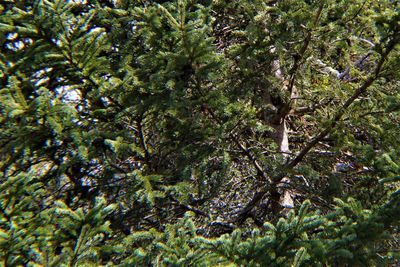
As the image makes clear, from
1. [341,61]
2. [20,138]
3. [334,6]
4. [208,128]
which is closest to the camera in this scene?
[20,138]

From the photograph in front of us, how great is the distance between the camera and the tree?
11.0 feet

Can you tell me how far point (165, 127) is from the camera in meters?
5.13

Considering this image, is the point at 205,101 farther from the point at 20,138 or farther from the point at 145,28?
the point at 20,138

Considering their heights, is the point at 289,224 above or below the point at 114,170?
above

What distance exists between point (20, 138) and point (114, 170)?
1087mm

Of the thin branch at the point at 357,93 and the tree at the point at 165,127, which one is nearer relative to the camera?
the tree at the point at 165,127

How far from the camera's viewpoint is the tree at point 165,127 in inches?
132

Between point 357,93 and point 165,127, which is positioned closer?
point 357,93

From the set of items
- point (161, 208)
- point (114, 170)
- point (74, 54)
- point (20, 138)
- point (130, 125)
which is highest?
point (74, 54)

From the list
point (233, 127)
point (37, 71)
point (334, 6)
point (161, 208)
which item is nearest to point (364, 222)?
point (233, 127)

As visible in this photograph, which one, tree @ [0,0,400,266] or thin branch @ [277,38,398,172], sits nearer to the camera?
tree @ [0,0,400,266]

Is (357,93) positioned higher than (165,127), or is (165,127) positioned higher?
(357,93)

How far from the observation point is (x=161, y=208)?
4773mm

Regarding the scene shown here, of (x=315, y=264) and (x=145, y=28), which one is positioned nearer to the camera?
(x=315, y=264)
